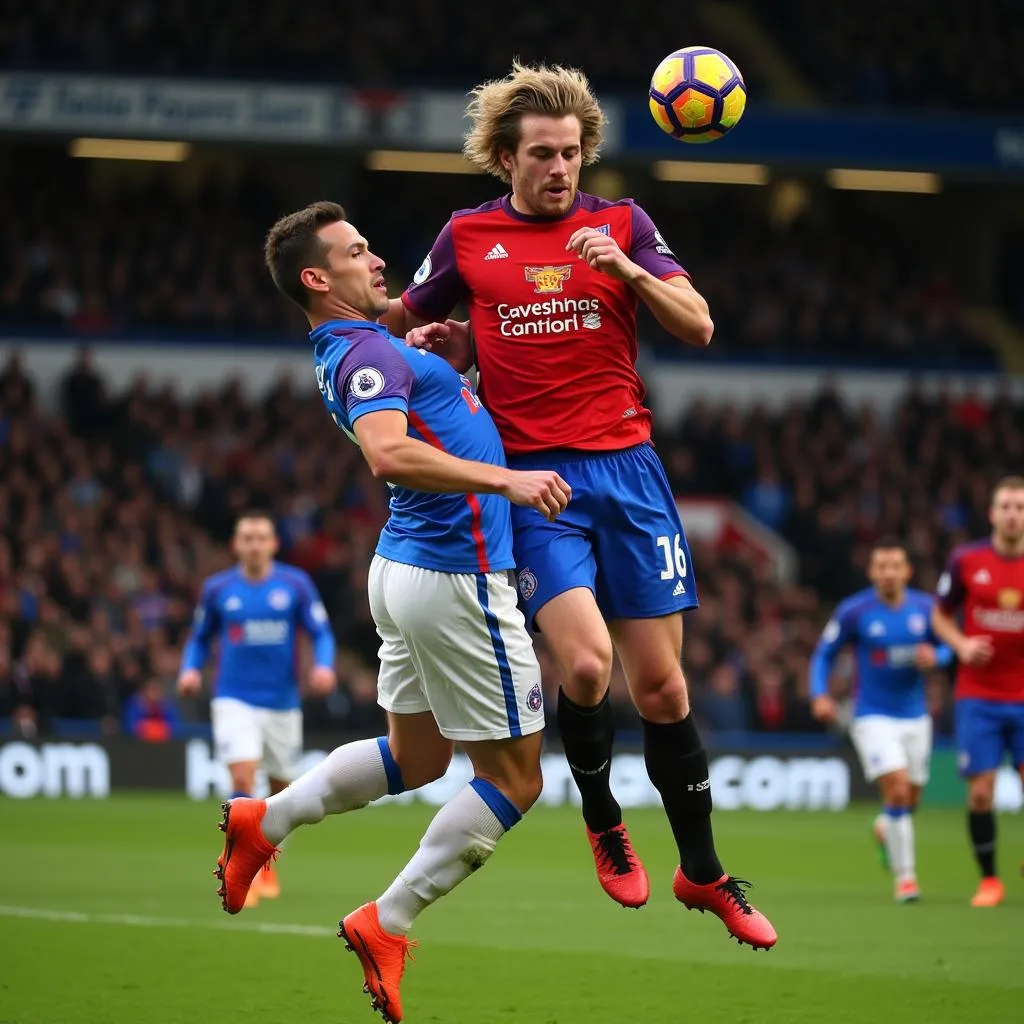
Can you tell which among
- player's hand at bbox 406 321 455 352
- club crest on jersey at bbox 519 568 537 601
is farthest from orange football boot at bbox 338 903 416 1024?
player's hand at bbox 406 321 455 352

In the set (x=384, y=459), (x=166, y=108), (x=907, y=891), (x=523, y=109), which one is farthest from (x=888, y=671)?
(x=166, y=108)

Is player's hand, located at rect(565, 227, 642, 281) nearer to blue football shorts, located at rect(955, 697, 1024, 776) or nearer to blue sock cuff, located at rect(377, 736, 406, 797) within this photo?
blue sock cuff, located at rect(377, 736, 406, 797)

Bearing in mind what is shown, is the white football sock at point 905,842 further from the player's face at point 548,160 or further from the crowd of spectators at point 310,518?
the crowd of spectators at point 310,518

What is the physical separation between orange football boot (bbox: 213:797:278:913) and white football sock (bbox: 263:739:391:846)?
34 mm

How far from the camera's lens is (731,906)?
6.93m

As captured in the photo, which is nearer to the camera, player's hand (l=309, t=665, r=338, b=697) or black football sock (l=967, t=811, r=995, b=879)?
black football sock (l=967, t=811, r=995, b=879)

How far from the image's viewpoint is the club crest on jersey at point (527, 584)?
6.79 meters

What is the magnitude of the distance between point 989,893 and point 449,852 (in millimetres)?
6808

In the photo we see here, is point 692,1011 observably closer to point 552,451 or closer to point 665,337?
point 552,451

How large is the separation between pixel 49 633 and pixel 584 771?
1416 cm

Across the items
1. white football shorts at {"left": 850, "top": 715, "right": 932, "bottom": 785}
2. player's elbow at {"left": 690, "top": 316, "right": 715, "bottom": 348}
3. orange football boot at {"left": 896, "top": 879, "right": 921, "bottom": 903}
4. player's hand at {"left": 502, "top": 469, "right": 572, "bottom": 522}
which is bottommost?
orange football boot at {"left": 896, "top": 879, "right": 921, "bottom": 903}

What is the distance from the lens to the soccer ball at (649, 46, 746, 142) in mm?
7055

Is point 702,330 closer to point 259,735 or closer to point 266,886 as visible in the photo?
point 266,886

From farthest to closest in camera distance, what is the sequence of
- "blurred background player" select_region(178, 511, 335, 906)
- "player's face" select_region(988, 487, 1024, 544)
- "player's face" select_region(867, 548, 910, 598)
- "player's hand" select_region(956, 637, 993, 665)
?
1. "player's face" select_region(867, 548, 910, 598)
2. "blurred background player" select_region(178, 511, 335, 906)
3. "player's face" select_region(988, 487, 1024, 544)
4. "player's hand" select_region(956, 637, 993, 665)
